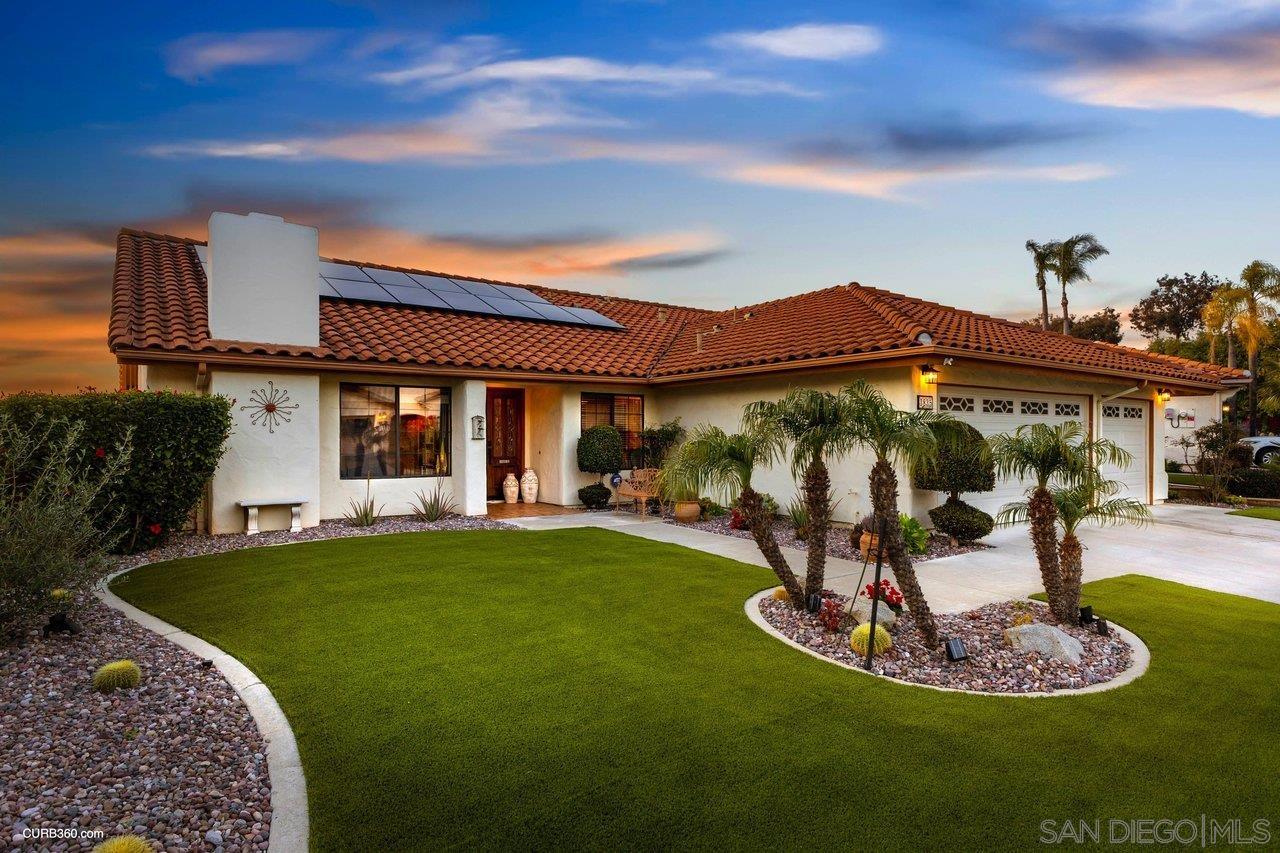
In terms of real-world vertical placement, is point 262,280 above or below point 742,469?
above

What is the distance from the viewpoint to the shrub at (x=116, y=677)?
13.6 ft

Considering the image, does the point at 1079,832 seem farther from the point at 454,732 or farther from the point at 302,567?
the point at 302,567

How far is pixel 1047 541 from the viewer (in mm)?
5805

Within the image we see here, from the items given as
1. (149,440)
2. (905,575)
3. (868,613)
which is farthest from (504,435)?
(905,575)

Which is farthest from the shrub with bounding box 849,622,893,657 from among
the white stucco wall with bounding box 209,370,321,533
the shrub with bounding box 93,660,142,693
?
the white stucco wall with bounding box 209,370,321,533

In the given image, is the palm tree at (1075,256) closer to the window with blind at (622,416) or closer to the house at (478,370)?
the house at (478,370)

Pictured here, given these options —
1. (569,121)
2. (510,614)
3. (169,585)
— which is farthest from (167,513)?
(569,121)

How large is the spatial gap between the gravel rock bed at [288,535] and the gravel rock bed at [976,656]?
6726mm

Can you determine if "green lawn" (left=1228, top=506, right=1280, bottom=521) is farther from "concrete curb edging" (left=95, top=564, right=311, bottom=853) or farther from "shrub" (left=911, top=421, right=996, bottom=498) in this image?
"concrete curb edging" (left=95, top=564, right=311, bottom=853)

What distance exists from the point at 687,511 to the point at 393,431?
19.2ft

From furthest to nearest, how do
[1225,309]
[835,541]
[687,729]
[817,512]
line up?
[1225,309] < [835,541] < [817,512] < [687,729]

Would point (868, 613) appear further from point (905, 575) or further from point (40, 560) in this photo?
point (40, 560)

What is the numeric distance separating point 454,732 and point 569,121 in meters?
10.9

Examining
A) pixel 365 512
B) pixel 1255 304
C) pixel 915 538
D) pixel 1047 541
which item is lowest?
pixel 915 538
